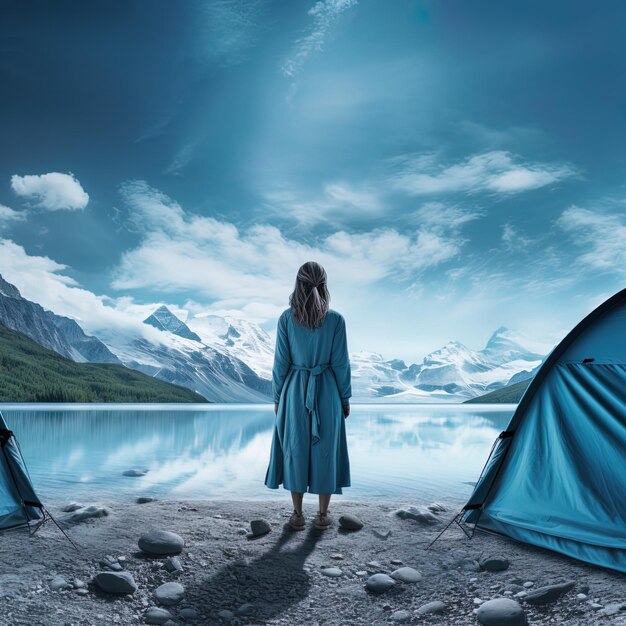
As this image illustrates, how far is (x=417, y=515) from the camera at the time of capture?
771 centimetres

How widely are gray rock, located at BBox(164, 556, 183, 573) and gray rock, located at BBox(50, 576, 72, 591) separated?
0.97 m

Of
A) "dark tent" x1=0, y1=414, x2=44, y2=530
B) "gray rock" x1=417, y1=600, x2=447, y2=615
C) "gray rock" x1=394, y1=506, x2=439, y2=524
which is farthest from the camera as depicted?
"gray rock" x1=394, y1=506, x2=439, y2=524

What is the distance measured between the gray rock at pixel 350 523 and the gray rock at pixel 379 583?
1.76 metres

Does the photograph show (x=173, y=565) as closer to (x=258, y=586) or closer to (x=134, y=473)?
(x=258, y=586)

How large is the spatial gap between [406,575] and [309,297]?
3.31 metres

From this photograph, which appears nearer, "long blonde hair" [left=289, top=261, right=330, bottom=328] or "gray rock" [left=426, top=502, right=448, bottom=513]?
"long blonde hair" [left=289, top=261, right=330, bottom=328]

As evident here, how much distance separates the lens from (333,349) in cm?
677

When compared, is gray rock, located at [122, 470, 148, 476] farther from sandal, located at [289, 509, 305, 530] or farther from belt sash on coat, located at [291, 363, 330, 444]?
belt sash on coat, located at [291, 363, 330, 444]

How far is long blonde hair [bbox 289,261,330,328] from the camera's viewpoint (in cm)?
660

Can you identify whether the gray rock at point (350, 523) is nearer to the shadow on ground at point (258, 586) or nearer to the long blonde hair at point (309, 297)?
the shadow on ground at point (258, 586)

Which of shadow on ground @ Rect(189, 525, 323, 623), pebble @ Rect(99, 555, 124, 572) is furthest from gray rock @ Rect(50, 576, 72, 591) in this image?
shadow on ground @ Rect(189, 525, 323, 623)

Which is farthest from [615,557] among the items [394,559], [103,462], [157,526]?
[103,462]

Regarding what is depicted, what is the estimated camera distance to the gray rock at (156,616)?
178 inches

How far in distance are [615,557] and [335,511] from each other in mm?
3926
